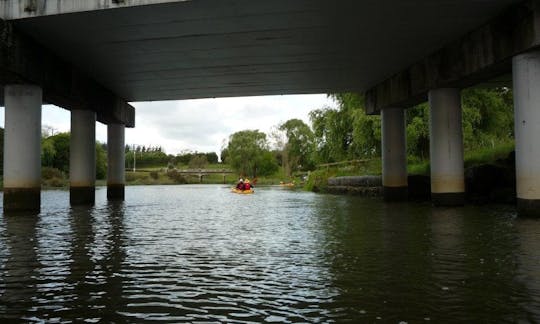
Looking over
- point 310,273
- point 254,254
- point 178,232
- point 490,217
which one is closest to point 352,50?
point 490,217

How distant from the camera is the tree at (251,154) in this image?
11119cm

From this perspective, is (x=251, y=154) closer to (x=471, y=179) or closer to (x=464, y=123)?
(x=464, y=123)

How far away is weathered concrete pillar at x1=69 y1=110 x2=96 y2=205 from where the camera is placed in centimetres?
2578

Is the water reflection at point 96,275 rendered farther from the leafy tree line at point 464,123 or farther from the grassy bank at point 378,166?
the leafy tree line at point 464,123

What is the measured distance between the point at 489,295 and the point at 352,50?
15.7 metres

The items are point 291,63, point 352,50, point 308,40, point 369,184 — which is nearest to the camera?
point 308,40

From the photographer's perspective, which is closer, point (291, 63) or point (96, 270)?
point (96, 270)

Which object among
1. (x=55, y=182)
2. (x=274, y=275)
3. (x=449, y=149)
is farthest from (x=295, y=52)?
(x=55, y=182)

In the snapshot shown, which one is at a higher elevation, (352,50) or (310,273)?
(352,50)

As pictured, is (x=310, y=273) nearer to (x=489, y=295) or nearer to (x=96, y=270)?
(x=489, y=295)

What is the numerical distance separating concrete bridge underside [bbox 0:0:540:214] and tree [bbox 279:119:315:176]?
81.6 m

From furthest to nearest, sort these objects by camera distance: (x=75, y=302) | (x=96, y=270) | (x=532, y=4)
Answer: (x=532, y=4) < (x=96, y=270) < (x=75, y=302)

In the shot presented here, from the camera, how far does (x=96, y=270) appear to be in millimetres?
7000

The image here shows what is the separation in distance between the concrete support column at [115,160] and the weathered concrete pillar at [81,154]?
207 inches
